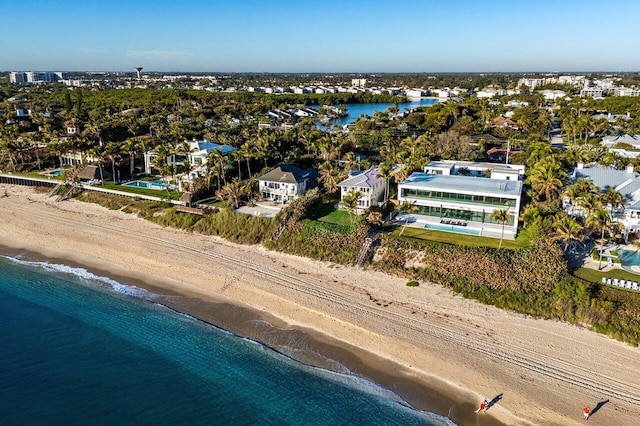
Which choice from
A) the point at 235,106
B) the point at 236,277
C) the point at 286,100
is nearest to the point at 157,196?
the point at 236,277

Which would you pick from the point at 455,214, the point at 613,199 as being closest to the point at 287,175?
the point at 455,214

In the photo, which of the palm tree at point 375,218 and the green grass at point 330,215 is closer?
the palm tree at point 375,218

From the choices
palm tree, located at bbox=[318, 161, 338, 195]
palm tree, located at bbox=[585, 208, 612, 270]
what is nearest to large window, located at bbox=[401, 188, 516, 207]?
palm tree, located at bbox=[585, 208, 612, 270]

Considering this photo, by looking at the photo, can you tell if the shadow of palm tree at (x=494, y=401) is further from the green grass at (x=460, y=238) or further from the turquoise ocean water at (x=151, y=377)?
the green grass at (x=460, y=238)

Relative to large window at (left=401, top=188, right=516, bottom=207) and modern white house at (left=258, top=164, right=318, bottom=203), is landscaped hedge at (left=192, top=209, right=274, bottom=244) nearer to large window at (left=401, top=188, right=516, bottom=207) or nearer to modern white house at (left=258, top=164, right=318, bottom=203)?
modern white house at (left=258, top=164, right=318, bottom=203)

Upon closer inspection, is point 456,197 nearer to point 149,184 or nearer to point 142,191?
point 142,191

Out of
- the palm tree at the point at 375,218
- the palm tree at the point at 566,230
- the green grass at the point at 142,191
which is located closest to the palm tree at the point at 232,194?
the green grass at the point at 142,191
